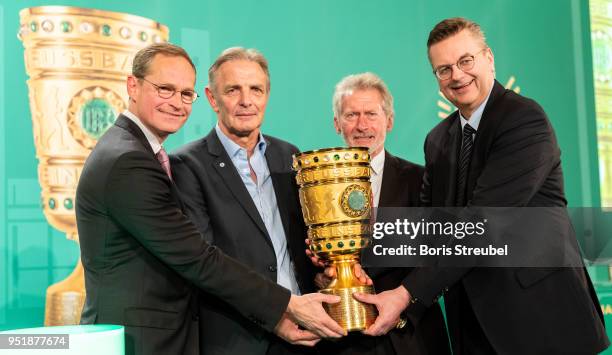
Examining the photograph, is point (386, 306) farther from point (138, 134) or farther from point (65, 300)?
point (65, 300)

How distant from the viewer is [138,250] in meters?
2.01

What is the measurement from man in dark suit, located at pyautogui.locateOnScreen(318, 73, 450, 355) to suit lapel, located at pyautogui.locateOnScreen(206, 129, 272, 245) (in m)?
0.52

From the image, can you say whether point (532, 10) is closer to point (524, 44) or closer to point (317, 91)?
point (524, 44)

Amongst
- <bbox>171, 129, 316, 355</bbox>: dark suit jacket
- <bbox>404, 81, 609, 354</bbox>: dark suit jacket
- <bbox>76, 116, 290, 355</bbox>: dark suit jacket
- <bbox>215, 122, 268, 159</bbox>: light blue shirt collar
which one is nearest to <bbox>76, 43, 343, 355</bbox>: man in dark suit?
<bbox>76, 116, 290, 355</bbox>: dark suit jacket

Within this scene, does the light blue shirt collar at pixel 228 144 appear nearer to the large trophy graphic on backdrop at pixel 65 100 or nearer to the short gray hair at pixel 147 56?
the short gray hair at pixel 147 56

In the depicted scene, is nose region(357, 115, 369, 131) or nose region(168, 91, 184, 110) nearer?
nose region(168, 91, 184, 110)

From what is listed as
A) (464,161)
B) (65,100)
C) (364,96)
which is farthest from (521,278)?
(65,100)

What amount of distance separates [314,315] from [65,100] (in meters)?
1.49

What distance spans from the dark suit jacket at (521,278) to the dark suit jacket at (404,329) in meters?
0.20

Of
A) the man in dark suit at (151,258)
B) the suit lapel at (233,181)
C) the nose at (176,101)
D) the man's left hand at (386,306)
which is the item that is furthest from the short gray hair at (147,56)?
the man's left hand at (386,306)

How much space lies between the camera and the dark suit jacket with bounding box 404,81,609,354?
2154mm

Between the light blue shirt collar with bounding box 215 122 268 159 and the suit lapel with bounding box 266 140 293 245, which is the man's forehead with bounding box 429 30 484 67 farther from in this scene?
the light blue shirt collar with bounding box 215 122 268 159

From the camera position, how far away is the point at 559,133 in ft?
11.8

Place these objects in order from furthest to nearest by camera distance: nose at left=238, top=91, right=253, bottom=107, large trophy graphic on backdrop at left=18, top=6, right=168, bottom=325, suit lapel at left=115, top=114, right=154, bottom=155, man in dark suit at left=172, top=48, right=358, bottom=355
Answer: large trophy graphic on backdrop at left=18, top=6, right=168, bottom=325 → nose at left=238, top=91, right=253, bottom=107 → man in dark suit at left=172, top=48, right=358, bottom=355 → suit lapel at left=115, top=114, right=154, bottom=155
